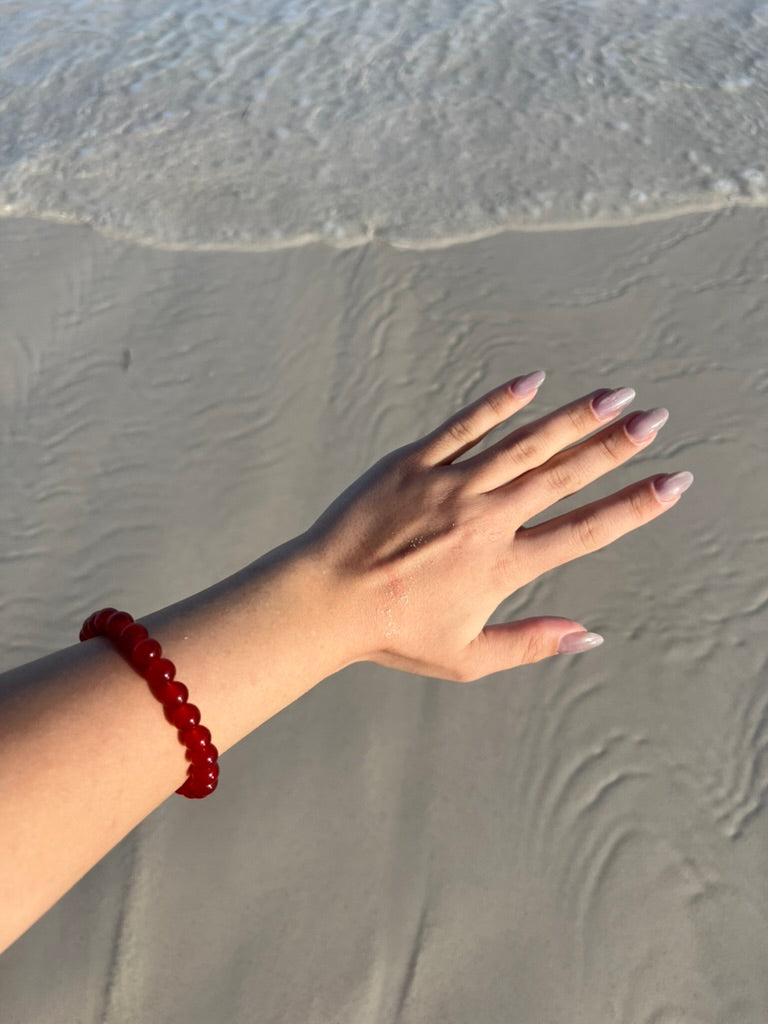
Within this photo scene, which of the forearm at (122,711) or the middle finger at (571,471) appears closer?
the forearm at (122,711)

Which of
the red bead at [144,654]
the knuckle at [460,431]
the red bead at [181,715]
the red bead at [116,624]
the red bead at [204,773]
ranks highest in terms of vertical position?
the knuckle at [460,431]

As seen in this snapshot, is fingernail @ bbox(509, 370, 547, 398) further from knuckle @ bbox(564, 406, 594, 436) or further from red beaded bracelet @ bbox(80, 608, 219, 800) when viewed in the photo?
red beaded bracelet @ bbox(80, 608, 219, 800)

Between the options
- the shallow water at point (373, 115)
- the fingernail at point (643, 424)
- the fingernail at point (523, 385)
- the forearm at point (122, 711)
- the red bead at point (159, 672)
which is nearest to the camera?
the forearm at point (122, 711)

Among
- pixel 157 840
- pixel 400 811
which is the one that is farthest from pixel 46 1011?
pixel 400 811

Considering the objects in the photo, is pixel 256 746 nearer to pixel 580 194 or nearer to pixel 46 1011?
pixel 46 1011

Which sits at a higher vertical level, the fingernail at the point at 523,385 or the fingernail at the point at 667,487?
the fingernail at the point at 523,385

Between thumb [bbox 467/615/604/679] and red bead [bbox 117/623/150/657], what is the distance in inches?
19.6

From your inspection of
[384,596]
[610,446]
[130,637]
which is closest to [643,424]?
[610,446]

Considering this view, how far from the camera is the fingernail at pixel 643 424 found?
4.57ft

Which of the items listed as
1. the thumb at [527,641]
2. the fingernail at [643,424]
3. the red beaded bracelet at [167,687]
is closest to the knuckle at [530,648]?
the thumb at [527,641]

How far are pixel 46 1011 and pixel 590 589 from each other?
1.25 m

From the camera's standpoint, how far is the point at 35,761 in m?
1.13

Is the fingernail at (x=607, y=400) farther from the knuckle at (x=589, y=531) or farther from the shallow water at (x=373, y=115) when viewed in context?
the shallow water at (x=373, y=115)

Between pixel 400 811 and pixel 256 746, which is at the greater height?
pixel 256 746
